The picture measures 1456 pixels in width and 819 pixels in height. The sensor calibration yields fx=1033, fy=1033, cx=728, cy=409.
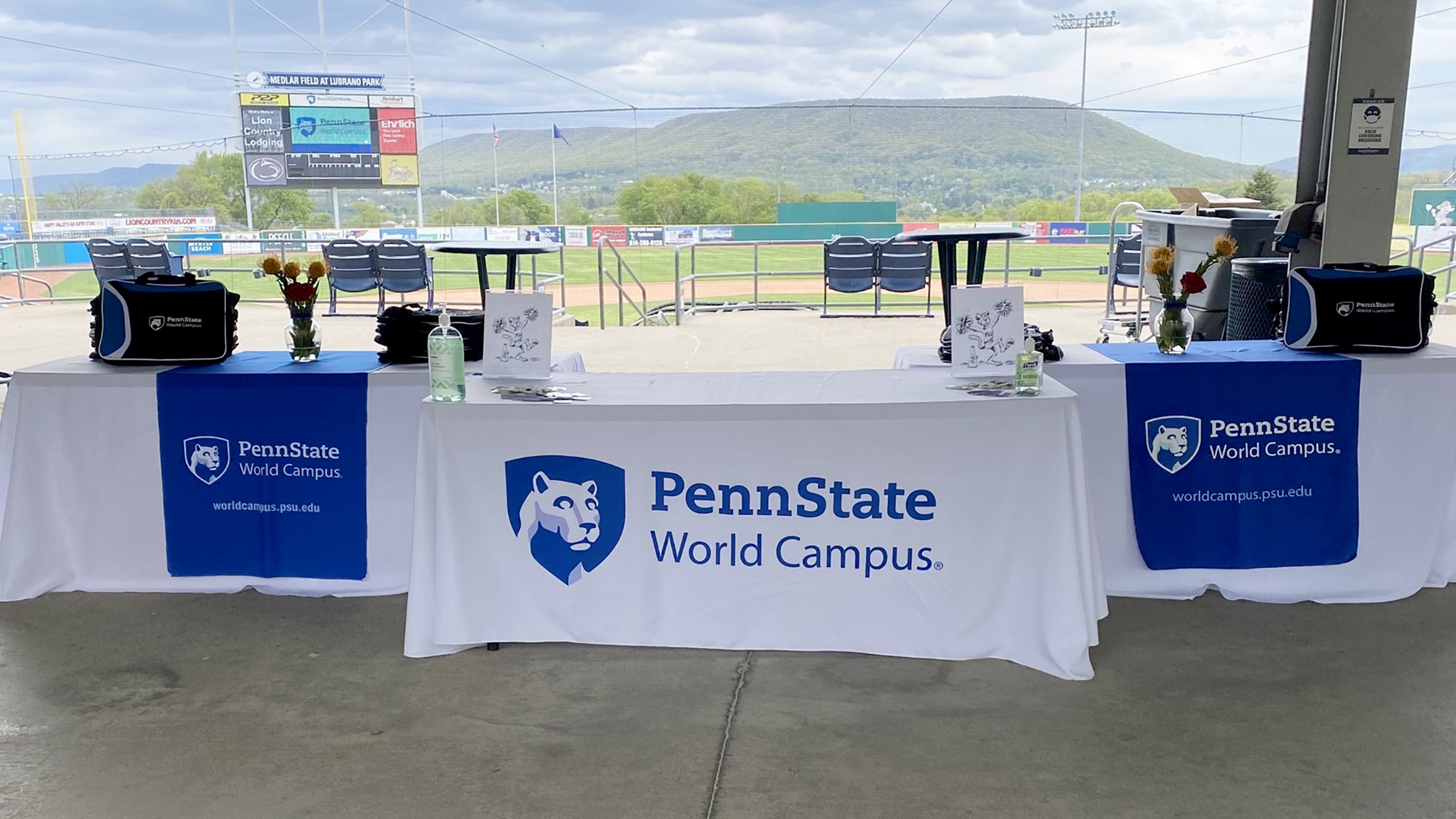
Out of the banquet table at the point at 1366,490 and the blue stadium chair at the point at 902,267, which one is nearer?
the banquet table at the point at 1366,490

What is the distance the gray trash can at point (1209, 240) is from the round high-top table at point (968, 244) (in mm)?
879

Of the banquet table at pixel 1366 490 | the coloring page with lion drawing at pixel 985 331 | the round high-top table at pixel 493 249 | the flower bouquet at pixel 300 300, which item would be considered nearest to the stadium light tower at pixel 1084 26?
the round high-top table at pixel 493 249

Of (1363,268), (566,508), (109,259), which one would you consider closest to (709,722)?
(566,508)

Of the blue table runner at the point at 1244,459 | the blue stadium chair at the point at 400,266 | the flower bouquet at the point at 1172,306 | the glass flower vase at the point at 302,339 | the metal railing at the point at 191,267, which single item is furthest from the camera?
the metal railing at the point at 191,267

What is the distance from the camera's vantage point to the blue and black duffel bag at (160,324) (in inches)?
118

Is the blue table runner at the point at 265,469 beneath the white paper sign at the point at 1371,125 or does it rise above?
beneath

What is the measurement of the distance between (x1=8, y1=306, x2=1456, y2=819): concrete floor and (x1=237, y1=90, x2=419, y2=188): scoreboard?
65.0ft

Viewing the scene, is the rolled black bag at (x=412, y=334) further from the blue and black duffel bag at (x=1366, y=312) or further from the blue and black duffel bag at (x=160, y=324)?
the blue and black duffel bag at (x=1366, y=312)

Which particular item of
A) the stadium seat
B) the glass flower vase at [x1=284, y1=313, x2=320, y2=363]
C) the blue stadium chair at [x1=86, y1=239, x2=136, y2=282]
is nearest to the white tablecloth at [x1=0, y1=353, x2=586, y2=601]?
the glass flower vase at [x1=284, y1=313, x2=320, y2=363]

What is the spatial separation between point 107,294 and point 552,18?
78.9 feet

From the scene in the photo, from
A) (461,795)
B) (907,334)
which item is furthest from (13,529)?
(907,334)

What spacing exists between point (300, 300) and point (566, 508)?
1.17 m

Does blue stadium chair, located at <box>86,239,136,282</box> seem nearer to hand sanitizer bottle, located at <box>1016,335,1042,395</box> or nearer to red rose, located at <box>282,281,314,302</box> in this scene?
red rose, located at <box>282,281,314,302</box>

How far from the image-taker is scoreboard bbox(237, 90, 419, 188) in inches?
824
